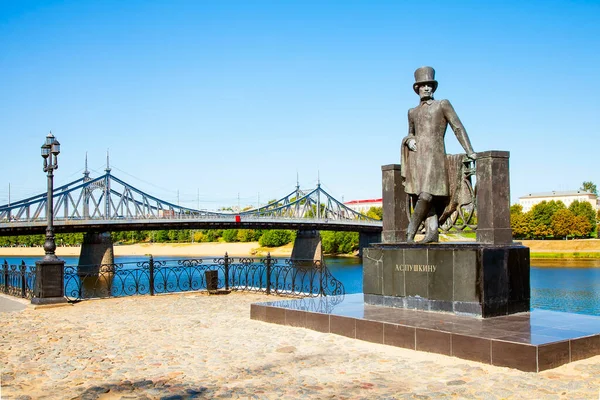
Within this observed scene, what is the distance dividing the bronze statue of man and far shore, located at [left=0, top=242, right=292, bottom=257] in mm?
60247

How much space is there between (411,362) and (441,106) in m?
3.45

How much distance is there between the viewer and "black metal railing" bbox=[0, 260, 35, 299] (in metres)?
13.0

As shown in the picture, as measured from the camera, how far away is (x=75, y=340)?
7492 millimetres

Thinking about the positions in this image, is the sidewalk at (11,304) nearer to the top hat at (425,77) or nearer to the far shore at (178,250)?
the top hat at (425,77)

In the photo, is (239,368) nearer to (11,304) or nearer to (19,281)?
(11,304)

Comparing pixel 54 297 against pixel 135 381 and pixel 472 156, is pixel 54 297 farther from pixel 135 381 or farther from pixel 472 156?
pixel 472 156

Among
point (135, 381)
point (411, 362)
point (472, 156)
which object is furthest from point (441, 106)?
point (135, 381)

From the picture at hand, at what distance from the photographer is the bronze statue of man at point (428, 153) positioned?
25.1 feet

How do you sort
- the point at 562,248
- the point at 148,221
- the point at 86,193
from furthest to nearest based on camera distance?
the point at 86,193 → the point at 562,248 → the point at 148,221

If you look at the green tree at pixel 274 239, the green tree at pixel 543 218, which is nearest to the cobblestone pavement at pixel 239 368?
the green tree at pixel 543 218

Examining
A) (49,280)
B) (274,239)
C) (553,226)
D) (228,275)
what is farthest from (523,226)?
(49,280)

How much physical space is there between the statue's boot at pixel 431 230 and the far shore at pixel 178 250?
60268 mm

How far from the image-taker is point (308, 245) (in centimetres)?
5541

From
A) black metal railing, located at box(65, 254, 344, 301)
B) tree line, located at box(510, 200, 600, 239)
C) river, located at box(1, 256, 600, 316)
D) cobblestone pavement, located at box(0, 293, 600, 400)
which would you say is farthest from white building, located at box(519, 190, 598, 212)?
cobblestone pavement, located at box(0, 293, 600, 400)
